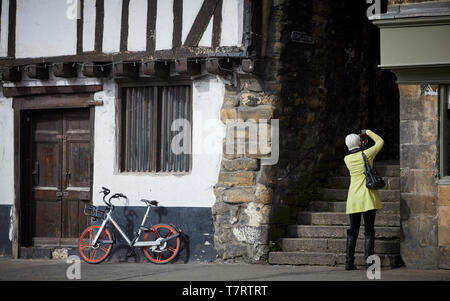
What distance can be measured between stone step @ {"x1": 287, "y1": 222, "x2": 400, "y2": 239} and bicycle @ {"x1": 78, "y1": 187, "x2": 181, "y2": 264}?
165 centimetres

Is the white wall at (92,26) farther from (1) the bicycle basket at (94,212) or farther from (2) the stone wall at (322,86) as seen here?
(1) the bicycle basket at (94,212)

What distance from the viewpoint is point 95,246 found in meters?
12.9

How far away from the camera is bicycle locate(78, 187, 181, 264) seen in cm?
1255

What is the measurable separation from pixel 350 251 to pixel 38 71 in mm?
5729

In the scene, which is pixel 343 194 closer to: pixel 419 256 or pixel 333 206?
pixel 333 206

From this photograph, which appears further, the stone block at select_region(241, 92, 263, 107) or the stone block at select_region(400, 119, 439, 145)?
the stone block at select_region(241, 92, 263, 107)

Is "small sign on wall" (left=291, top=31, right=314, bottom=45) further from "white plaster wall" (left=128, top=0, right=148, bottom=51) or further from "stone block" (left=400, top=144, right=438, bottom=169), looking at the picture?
"stone block" (left=400, top=144, right=438, bottom=169)

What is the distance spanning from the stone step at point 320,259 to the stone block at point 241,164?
123cm

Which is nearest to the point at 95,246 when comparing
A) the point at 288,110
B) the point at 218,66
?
the point at 218,66

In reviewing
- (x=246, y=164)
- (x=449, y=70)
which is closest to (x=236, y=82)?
(x=246, y=164)

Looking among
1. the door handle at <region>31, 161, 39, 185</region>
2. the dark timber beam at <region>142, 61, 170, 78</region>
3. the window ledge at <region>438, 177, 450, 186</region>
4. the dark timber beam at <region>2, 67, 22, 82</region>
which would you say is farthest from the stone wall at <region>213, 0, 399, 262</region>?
the dark timber beam at <region>2, 67, 22, 82</region>

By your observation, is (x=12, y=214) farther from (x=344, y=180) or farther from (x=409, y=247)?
(x=409, y=247)

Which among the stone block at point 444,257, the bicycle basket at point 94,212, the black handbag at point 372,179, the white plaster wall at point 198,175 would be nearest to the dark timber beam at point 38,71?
the white plaster wall at point 198,175
